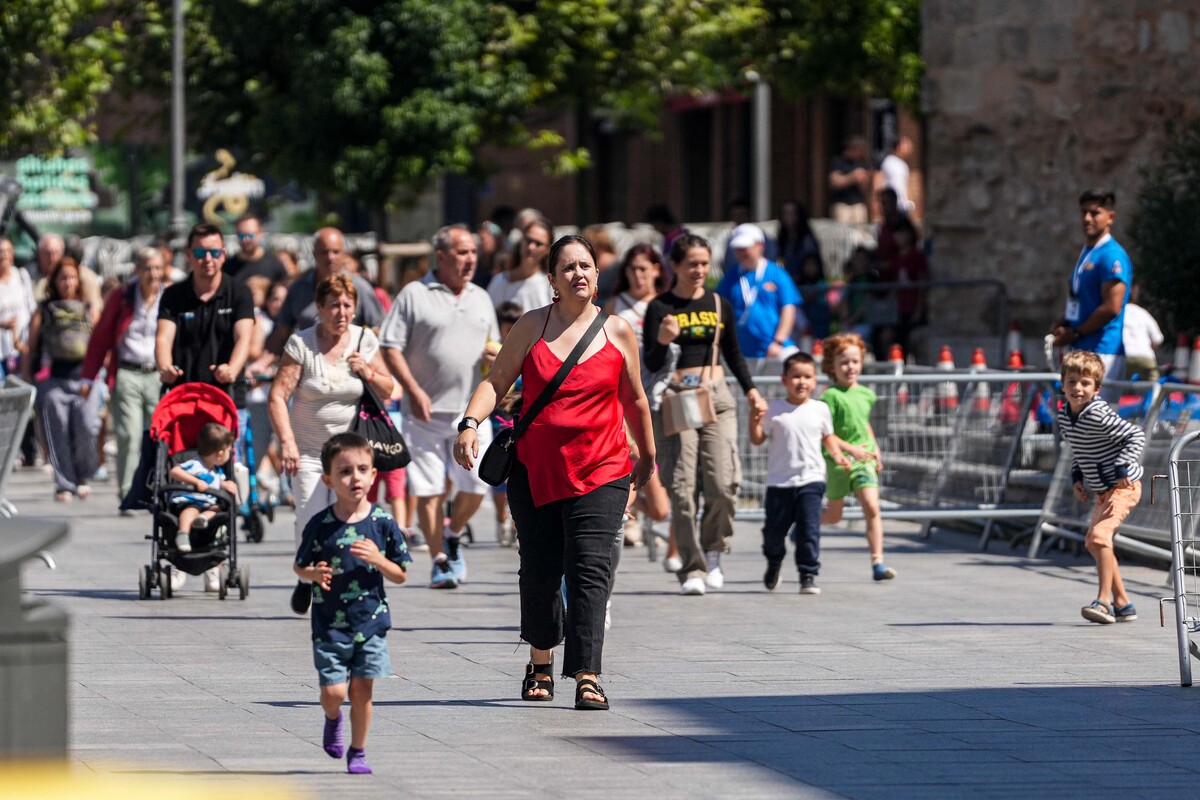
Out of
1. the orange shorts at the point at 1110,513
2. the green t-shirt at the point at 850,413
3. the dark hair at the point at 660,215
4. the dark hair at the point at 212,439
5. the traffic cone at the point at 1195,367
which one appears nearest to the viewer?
the orange shorts at the point at 1110,513

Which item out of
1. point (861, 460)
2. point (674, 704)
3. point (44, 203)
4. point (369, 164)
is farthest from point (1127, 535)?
point (44, 203)

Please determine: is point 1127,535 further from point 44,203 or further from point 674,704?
point 44,203

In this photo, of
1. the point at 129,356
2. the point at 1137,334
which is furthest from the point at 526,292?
the point at 1137,334

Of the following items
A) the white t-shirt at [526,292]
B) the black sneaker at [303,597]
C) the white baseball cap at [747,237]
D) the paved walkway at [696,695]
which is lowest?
the paved walkway at [696,695]

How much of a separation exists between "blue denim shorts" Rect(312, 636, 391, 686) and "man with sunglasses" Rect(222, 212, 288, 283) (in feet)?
35.8

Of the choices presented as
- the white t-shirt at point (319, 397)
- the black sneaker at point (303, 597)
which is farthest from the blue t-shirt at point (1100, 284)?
the black sneaker at point (303, 597)

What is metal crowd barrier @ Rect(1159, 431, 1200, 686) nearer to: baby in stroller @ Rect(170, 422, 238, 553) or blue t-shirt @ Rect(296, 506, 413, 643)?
blue t-shirt @ Rect(296, 506, 413, 643)

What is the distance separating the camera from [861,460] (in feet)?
40.1

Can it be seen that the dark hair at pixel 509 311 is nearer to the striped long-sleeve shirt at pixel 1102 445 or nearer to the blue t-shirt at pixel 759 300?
the blue t-shirt at pixel 759 300

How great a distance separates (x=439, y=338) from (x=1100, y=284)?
12.6 feet

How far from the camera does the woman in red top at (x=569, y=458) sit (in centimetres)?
822

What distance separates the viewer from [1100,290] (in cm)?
1309

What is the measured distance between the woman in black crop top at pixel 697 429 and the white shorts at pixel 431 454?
103 centimetres

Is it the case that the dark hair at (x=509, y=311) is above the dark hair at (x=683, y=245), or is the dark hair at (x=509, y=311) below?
below
